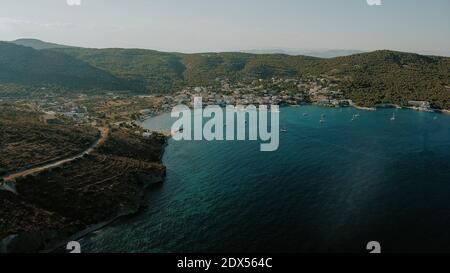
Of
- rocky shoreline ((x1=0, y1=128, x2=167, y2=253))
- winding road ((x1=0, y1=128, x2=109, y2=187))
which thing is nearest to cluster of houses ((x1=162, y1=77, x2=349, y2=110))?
winding road ((x1=0, y1=128, x2=109, y2=187))

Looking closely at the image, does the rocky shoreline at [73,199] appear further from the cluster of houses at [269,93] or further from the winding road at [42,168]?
the cluster of houses at [269,93]

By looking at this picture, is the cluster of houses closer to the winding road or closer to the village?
the village

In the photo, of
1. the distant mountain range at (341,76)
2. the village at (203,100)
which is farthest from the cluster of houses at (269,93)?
the distant mountain range at (341,76)

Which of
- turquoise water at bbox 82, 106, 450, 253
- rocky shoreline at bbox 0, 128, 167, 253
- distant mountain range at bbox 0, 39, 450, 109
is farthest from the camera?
distant mountain range at bbox 0, 39, 450, 109

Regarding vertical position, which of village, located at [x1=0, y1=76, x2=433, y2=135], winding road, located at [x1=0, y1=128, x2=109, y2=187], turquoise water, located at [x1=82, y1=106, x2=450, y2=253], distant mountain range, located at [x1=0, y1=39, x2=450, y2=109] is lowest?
turquoise water, located at [x1=82, y1=106, x2=450, y2=253]

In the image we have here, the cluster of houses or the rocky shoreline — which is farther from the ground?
the cluster of houses

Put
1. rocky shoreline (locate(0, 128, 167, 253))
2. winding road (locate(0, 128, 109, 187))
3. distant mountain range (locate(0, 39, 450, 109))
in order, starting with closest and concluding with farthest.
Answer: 1. rocky shoreline (locate(0, 128, 167, 253))
2. winding road (locate(0, 128, 109, 187))
3. distant mountain range (locate(0, 39, 450, 109))

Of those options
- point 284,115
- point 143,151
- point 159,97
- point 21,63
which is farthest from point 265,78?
point 143,151
